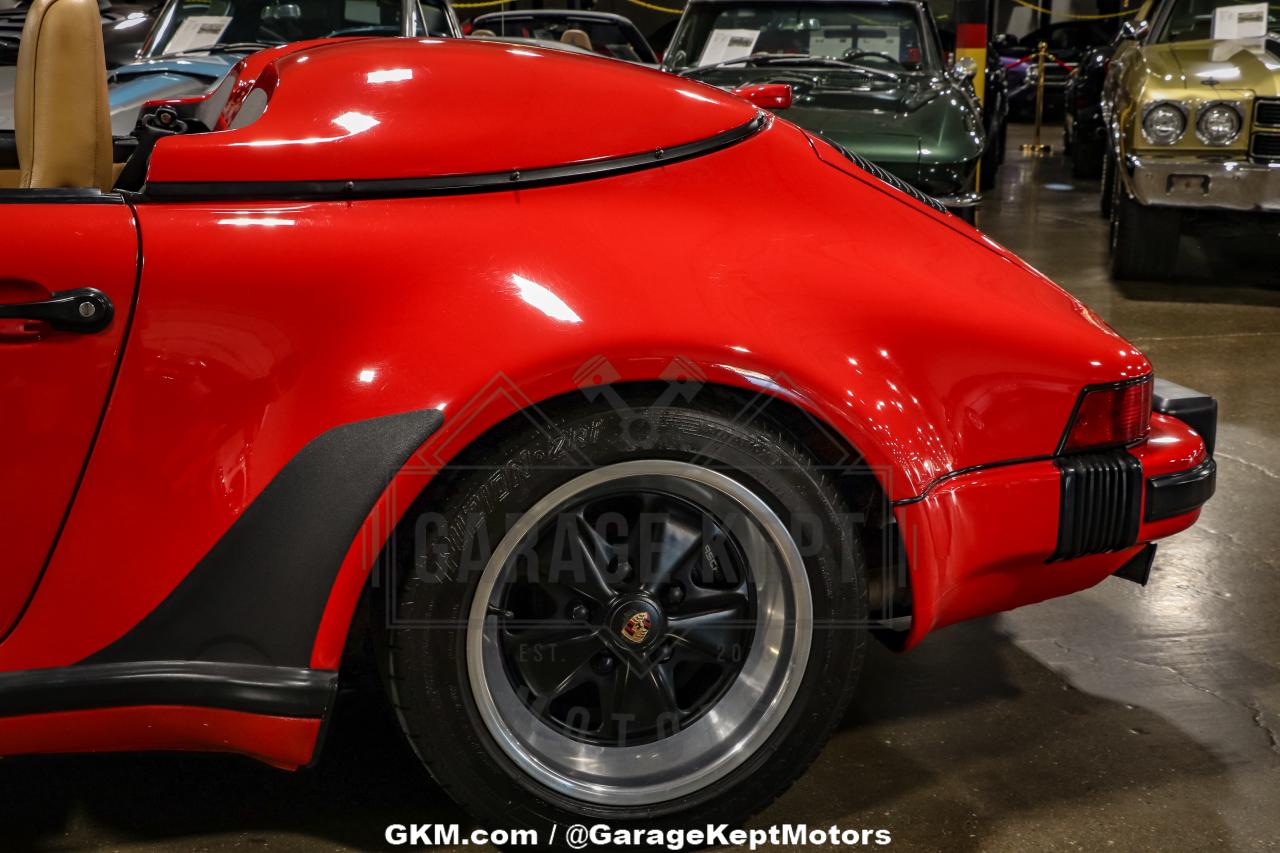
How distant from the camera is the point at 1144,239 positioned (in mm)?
5805

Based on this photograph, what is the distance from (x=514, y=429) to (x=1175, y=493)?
108 cm

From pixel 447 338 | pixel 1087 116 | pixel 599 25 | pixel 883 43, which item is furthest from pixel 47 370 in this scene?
pixel 1087 116

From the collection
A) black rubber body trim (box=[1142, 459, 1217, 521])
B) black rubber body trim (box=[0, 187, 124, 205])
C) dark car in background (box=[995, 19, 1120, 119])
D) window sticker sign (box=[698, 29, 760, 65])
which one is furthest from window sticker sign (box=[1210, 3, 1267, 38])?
dark car in background (box=[995, 19, 1120, 119])

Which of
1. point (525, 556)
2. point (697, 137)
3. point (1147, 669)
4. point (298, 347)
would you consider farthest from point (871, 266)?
point (1147, 669)

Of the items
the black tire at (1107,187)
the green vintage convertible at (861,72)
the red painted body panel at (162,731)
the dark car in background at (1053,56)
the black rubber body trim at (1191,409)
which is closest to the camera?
the red painted body panel at (162,731)

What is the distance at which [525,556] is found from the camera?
175cm

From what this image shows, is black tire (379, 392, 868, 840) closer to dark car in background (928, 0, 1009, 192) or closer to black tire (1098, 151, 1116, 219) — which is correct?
black tire (1098, 151, 1116, 219)

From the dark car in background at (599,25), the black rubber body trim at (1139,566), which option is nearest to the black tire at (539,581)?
the black rubber body trim at (1139,566)

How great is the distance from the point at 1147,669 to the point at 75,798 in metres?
1.89

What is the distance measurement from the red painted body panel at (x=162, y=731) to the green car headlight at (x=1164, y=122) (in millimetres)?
4793

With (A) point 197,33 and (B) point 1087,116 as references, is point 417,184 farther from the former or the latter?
(B) point 1087,116

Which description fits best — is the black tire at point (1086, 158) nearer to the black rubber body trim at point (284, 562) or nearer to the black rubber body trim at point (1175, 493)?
the black rubber body trim at point (1175, 493)

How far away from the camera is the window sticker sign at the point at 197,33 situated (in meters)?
5.58

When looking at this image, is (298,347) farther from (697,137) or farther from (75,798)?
(75,798)
